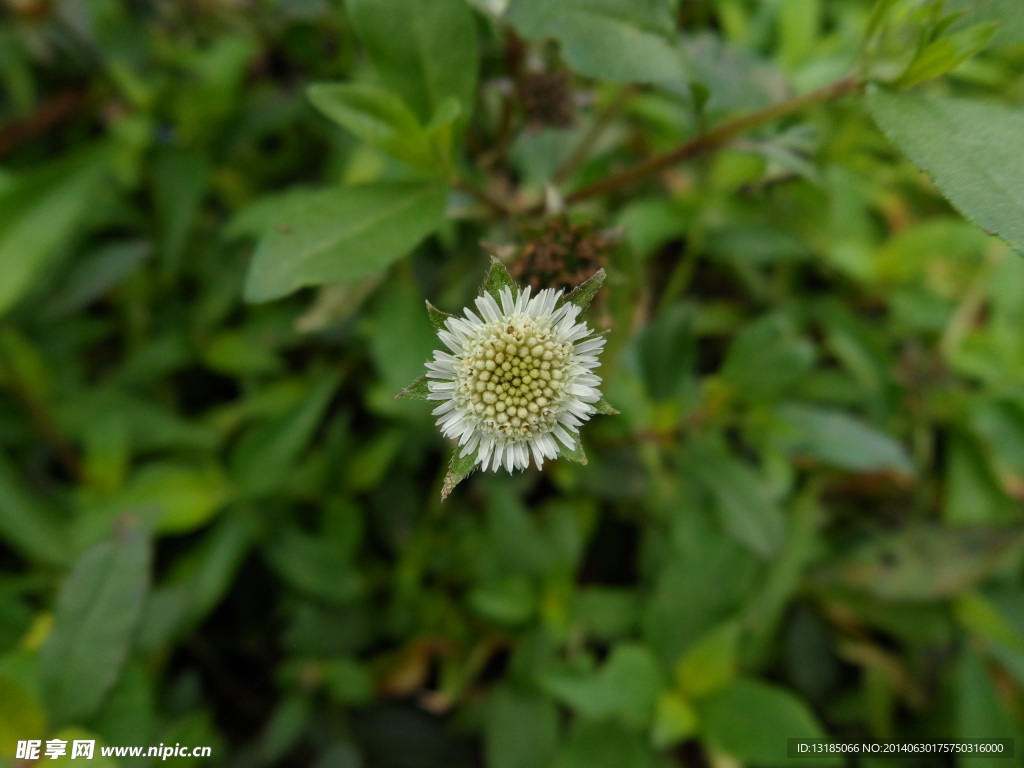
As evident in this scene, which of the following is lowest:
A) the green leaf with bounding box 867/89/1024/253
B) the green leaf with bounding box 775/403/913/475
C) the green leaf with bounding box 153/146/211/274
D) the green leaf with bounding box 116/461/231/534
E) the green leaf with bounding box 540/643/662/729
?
the green leaf with bounding box 540/643/662/729

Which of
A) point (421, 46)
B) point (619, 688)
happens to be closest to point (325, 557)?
point (619, 688)

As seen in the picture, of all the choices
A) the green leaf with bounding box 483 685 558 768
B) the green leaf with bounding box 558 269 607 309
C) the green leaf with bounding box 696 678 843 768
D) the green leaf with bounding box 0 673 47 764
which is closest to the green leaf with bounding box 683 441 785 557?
the green leaf with bounding box 696 678 843 768

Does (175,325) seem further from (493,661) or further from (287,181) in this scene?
(493,661)

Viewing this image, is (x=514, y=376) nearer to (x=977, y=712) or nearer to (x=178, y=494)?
(x=178, y=494)

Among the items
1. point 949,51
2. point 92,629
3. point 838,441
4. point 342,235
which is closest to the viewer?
point 949,51

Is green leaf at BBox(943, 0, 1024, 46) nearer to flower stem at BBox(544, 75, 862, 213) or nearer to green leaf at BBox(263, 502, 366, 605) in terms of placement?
flower stem at BBox(544, 75, 862, 213)

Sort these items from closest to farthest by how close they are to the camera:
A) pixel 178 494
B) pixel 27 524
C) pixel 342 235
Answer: pixel 342 235 → pixel 27 524 → pixel 178 494

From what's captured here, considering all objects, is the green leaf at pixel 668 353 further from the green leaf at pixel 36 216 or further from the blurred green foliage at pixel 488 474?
the green leaf at pixel 36 216
